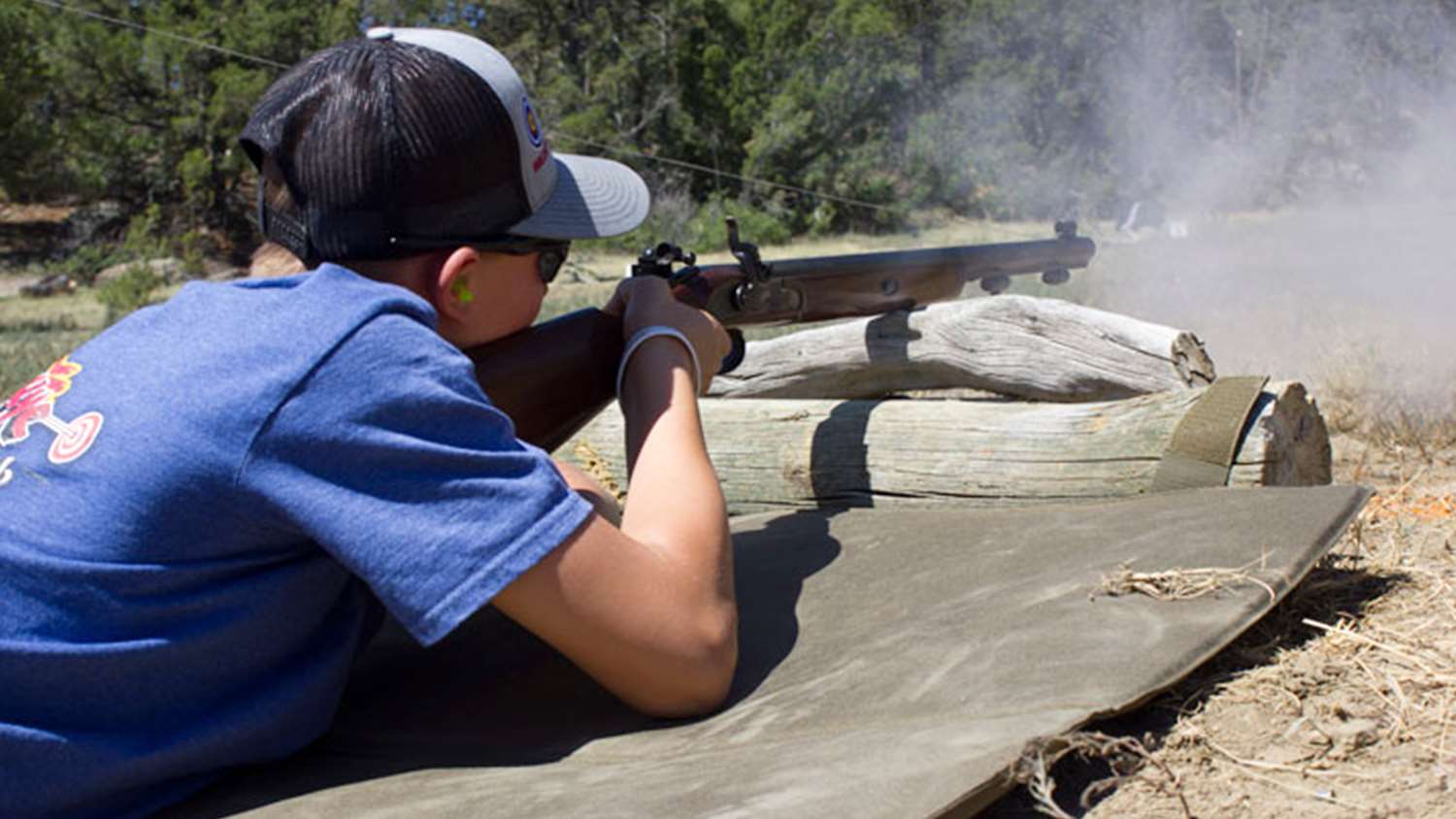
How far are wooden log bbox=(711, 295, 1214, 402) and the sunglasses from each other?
280cm

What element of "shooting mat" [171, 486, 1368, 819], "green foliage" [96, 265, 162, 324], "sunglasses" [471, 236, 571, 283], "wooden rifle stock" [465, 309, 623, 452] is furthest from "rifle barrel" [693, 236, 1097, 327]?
"green foliage" [96, 265, 162, 324]

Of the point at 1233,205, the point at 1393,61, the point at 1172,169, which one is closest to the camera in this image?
the point at 1393,61

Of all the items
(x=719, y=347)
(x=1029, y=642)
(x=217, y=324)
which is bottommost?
(x=1029, y=642)

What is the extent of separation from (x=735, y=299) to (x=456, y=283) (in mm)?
1668

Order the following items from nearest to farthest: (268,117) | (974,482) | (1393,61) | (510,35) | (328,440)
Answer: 1. (328,440)
2. (268,117)
3. (974,482)
4. (1393,61)
5. (510,35)

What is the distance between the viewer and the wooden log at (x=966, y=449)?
321 centimetres

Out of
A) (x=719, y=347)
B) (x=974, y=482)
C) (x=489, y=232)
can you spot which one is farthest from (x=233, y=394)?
(x=974, y=482)

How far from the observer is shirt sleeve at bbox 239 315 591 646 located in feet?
5.55

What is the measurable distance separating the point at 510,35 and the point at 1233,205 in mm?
24497

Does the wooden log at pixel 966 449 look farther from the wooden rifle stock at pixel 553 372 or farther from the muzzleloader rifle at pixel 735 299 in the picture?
the wooden rifle stock at pixel 553 372

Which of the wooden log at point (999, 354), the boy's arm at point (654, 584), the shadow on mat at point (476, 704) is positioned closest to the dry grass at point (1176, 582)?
the shadow on mat at point (476, 704)

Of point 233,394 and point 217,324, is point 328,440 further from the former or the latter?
point 217,324

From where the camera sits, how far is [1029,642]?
6.92 ft

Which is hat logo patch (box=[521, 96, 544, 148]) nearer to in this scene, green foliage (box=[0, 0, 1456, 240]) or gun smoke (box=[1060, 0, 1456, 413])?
gun smoke (box=[1060, 0, 1456, 413])
